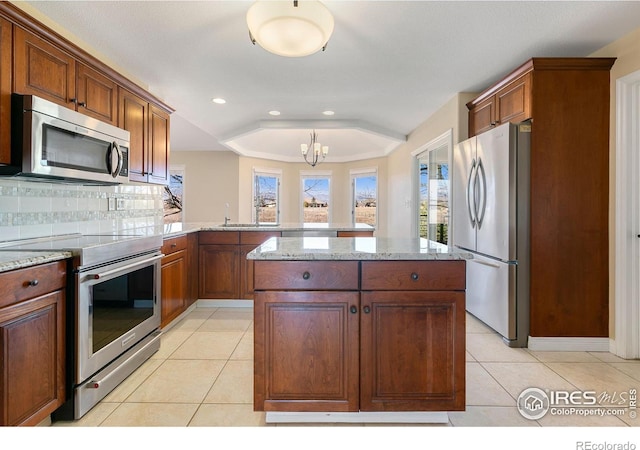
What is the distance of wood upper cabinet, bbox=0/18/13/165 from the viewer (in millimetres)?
1753

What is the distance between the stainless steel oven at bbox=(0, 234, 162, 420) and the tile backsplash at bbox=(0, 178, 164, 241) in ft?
0.32

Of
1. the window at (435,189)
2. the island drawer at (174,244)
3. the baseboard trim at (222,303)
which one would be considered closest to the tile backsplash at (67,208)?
the island drawer at (174,244)

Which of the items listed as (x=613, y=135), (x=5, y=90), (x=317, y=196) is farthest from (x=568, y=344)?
(x=317, y=196)

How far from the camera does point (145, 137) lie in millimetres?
3070

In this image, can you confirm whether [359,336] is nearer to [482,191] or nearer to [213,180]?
[482,191]

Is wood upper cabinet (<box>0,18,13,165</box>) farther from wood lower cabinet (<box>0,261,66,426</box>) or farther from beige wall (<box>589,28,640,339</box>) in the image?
beige wall (<box>589,28,640,339</box>)

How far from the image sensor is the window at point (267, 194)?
Result: 25.4ft

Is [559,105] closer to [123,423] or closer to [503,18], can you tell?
[503,18]

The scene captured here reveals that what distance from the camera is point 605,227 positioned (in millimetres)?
2658

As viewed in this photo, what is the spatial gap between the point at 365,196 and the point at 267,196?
223 cm

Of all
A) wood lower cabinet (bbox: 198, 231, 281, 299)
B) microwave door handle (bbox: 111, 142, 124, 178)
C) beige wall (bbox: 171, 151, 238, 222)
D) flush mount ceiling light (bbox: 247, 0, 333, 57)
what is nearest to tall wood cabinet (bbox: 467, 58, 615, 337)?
flush mount ceiling light (bbox: 247, 0, 333, 57)
